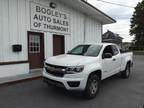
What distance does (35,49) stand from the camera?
10398 mm

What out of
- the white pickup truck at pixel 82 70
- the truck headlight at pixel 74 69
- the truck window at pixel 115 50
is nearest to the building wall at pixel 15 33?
the white pickup truck at pixel 82 70

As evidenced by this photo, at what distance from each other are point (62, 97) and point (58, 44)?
6.31 m

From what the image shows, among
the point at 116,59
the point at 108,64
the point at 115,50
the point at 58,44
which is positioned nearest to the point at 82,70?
the point at 108,64

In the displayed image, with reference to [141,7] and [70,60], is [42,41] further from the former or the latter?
[141,7]

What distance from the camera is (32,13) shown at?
384 inches

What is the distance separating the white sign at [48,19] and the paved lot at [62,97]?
156 inches

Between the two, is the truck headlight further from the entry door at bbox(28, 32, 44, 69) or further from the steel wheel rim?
the entry door at bbox(28, 32, 44, 69)

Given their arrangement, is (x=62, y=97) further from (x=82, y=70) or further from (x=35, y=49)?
(x=35, y=49)

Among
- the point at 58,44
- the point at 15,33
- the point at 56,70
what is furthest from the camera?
the point at 58,44

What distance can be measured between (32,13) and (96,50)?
15.6 feet

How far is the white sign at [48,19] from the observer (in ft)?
32.7

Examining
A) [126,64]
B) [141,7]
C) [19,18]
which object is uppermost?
[141,7]

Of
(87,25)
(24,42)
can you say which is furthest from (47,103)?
(87,25)

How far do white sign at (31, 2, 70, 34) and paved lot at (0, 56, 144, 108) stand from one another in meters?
3.97
